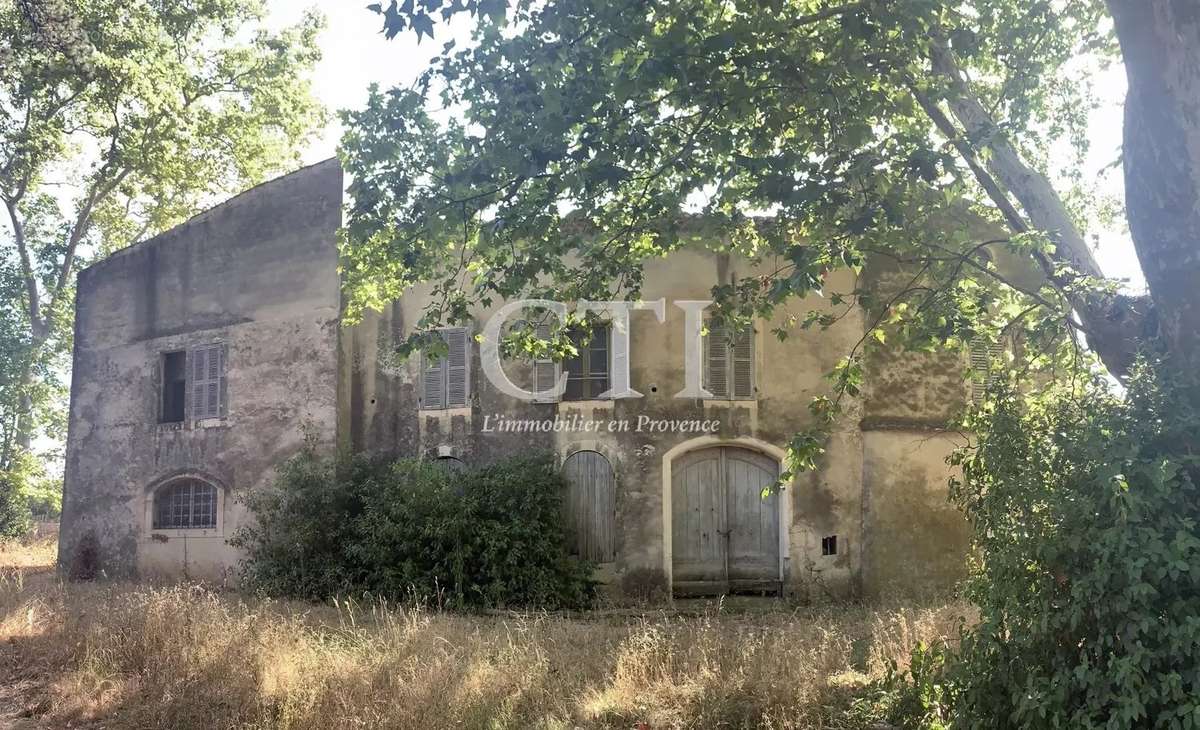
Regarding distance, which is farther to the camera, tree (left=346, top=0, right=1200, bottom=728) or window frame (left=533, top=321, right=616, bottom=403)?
window frame (left=533, top=321, right=616, bottom=403)

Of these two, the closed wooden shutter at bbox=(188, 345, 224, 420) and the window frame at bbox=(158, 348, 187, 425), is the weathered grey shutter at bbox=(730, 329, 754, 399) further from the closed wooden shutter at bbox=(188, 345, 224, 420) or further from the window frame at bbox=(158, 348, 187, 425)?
the window frame at bbox=(158, 348, 187, 425)

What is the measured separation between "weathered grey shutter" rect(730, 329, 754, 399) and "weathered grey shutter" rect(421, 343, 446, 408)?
4.45 metres

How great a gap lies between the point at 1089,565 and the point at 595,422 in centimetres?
982

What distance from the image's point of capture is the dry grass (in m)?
6.46

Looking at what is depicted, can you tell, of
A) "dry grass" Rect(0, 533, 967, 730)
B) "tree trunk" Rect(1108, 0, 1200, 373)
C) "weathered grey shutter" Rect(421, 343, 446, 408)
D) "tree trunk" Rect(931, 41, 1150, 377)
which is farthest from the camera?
"weathered grey shutter" Rect(421, 343, 446, 408)

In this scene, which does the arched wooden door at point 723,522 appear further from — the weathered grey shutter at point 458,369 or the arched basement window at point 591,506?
the weathered grey shutter at point 458,369

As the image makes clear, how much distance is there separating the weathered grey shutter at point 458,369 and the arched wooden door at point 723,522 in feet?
11.3

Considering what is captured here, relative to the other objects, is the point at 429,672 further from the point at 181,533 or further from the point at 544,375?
the point at 181,533

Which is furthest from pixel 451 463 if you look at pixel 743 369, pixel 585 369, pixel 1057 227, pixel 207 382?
pixel 1057 227

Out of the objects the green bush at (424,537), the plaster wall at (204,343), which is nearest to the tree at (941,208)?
the green bush at (424,537)

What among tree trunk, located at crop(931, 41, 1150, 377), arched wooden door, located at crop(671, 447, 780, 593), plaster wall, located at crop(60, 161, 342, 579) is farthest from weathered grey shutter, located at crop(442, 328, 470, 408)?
tree trunk, located at crop(931, 41, 1150, 377)

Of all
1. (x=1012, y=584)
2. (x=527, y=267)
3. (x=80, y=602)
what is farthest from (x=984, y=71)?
(x=80, y=602)

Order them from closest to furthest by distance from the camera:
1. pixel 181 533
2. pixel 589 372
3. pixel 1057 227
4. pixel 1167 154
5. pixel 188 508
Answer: pixel 1167 154
pixel 1057 227
pixel 589 372
pixel 181 533
pixel 188 508

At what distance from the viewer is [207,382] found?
1702cm
